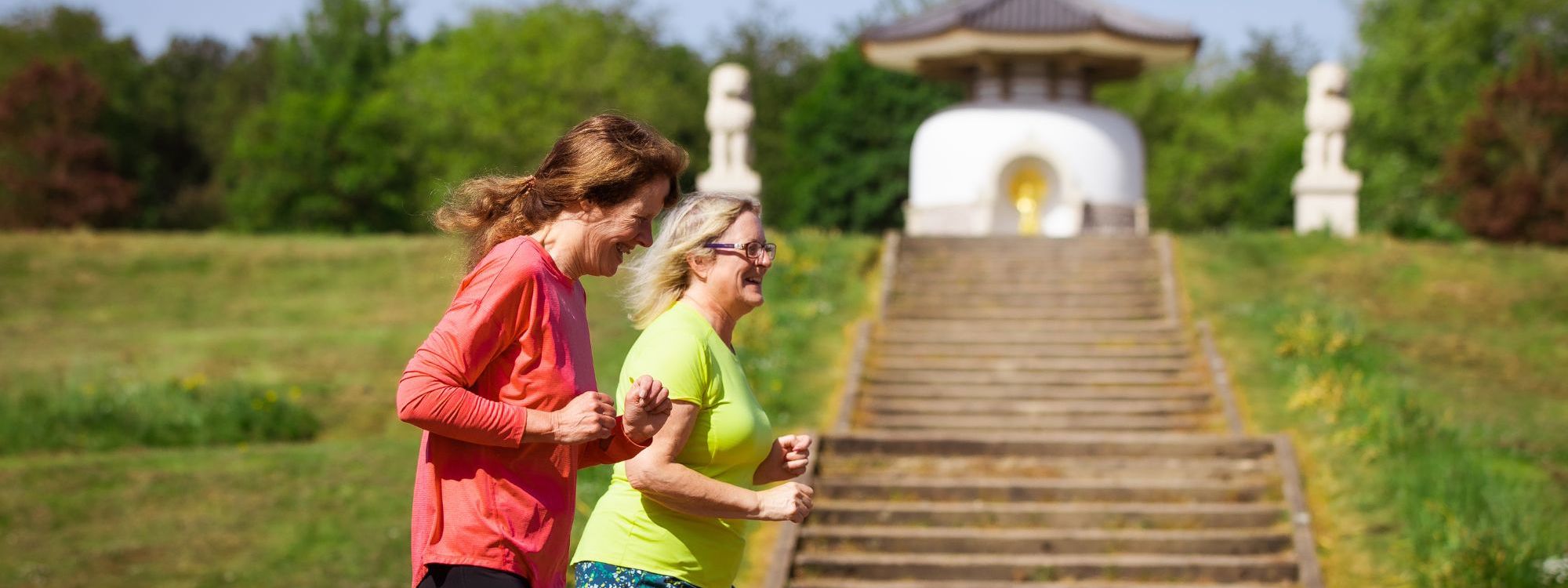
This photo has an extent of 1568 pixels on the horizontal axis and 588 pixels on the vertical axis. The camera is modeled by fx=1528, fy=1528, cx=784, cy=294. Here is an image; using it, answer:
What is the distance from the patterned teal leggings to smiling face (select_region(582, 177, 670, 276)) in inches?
25.8

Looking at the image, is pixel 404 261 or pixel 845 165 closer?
pixel 404 261

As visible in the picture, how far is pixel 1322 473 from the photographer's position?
10391mm

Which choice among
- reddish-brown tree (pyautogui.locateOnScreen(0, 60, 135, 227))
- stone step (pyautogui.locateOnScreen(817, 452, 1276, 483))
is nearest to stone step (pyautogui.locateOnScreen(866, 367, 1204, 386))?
stone step (pyautogui.locateOnScreen(817, 452, 1276, 483))

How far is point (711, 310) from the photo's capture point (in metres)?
3.57

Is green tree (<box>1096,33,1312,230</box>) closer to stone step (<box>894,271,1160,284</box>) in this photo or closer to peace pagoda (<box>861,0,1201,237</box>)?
peace pagoda (<box>861,0,1201,237</box>)

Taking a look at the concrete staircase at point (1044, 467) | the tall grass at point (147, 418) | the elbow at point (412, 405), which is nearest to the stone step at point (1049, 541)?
the concrete staircase at point (1044, 467)

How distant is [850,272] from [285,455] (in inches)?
290

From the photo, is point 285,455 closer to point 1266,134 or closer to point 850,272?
point 850,272

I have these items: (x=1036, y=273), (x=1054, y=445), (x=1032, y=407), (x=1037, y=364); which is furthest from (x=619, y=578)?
(x=1036, y=273)

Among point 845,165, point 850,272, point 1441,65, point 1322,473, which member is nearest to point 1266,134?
point 1441,65

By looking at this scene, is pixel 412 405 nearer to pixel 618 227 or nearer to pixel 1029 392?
pixel 618 227

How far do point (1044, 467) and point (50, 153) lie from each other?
116 ft

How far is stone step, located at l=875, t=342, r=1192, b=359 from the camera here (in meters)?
14.1

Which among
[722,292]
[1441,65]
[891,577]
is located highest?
[1441,65]
